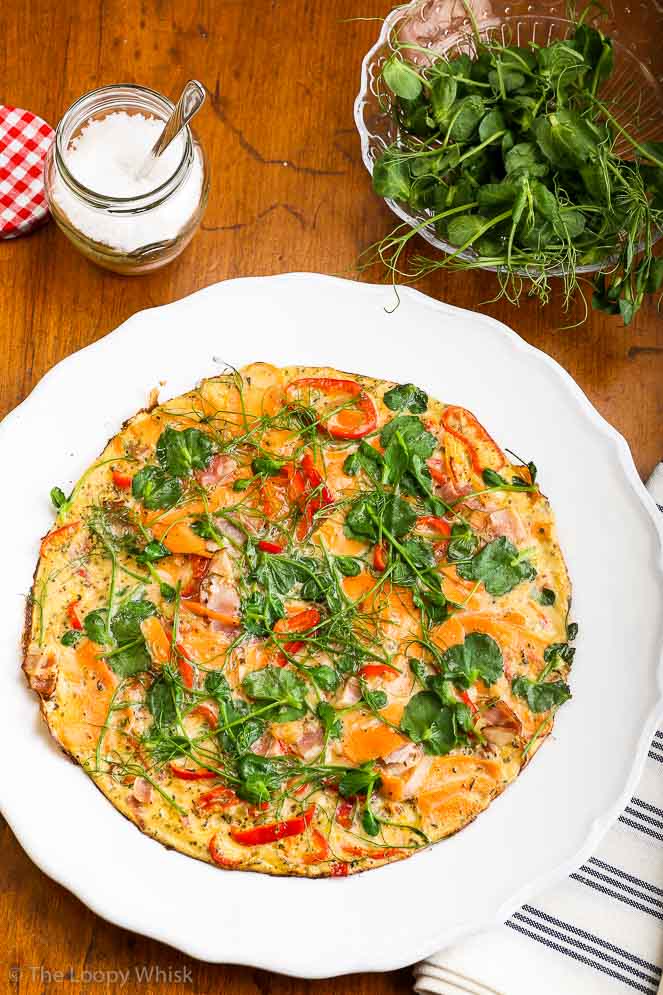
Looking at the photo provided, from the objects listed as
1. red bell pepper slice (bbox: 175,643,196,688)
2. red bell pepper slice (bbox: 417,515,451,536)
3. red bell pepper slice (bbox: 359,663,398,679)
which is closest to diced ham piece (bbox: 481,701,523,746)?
red bell pepper slice (bbox: 359,663,398,679)

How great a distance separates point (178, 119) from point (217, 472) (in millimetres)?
1028

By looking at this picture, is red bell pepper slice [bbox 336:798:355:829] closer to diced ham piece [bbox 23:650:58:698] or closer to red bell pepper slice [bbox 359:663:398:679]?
red bell pepper slice [bbox 359:663:398:679]

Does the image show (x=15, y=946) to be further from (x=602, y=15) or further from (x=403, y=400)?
(x=602, y=15)

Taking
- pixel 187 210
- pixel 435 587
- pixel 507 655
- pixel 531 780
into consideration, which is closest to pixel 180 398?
pixel 187 210

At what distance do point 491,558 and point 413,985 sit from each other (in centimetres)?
128

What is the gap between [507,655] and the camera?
304 centimetres

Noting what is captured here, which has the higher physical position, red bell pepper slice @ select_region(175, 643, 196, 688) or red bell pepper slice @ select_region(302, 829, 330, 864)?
red bell pepper slice @ select_region(175, 643, 196, 688)

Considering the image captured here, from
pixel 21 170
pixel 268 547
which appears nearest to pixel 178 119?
pixel 21 170

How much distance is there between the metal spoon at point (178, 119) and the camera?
2906mm

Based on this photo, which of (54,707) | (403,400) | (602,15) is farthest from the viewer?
(602,15)

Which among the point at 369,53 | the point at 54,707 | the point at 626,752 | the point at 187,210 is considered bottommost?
the point at 54,707

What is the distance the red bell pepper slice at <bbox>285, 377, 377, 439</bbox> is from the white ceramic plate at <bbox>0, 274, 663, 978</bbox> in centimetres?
12

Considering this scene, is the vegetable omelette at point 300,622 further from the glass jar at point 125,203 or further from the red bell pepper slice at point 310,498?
the glass jar at point 125,203

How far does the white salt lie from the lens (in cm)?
313
